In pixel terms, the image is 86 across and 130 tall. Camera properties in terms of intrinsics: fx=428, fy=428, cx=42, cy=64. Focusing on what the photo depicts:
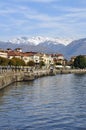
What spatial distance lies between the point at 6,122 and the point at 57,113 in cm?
586

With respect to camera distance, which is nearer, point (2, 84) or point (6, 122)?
point (6, 122)

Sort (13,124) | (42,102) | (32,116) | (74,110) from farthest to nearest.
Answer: (42,102) → (74,110) → (32,116) → (13,124)

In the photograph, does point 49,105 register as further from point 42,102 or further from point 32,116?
point 32,116

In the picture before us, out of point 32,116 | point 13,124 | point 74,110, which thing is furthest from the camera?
point 74,110

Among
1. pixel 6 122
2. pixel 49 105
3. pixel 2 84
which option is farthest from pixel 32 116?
pixel 2 84

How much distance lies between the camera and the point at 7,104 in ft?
136

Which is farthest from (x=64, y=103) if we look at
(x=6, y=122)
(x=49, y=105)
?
(x=6, y=122)

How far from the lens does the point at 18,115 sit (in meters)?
33.7

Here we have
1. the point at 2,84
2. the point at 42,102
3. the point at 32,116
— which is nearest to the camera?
the point at 32,116

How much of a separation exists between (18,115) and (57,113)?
3314 millimetres

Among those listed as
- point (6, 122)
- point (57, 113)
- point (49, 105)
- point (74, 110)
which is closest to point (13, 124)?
point (6, 122)

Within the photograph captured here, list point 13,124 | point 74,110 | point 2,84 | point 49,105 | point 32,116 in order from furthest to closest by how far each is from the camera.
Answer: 1. point 2,84
2. point 49,105
3. point 74,110
4. point 32,116
5. point 13,124

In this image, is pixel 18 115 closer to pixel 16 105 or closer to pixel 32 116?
pixel 32 116

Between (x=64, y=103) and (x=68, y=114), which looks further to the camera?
(x=64, y=103)
